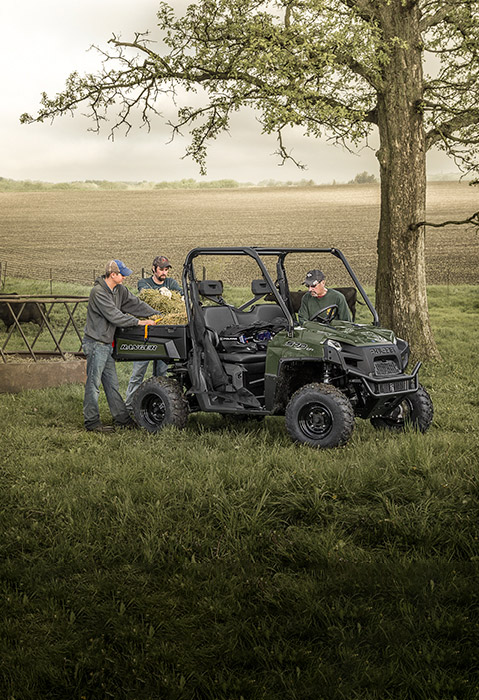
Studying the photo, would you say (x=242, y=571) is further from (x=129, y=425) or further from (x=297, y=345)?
(x=129, y=425)

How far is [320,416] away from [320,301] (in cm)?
177

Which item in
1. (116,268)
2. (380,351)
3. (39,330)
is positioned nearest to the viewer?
(380,351)

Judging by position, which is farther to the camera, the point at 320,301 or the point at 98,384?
the point at 98,384

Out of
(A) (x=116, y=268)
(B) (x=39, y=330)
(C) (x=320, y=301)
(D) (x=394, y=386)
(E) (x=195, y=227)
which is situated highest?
(E) (x=195, y=227)

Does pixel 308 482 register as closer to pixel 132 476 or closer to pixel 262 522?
pixel 262 522

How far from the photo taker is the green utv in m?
7.48

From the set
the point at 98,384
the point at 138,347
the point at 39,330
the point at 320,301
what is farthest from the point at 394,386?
the point at 39,330

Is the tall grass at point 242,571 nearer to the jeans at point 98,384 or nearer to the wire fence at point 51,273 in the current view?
the jeans at point 98,384

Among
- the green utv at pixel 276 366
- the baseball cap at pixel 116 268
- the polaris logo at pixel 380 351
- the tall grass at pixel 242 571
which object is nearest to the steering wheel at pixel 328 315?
the green utv at pixel 276 366

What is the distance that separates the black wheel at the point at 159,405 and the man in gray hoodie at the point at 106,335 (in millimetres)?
544

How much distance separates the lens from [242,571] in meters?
4.89

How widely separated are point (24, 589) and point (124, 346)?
462 centimetres

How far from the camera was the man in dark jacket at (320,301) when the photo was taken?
8617 millimetres

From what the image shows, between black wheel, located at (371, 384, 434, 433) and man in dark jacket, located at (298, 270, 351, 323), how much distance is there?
1.14 meters
